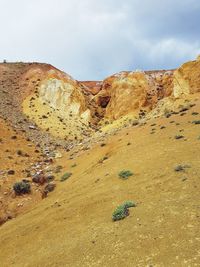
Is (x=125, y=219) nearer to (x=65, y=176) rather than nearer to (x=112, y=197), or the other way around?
(x=112, y=197)

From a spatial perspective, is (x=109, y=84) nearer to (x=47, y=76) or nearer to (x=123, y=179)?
(x=47, y=76)

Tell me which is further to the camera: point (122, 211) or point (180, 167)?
point (180, 167)

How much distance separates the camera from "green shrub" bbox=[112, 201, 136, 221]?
18125 millimetres

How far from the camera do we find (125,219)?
17.8 metres

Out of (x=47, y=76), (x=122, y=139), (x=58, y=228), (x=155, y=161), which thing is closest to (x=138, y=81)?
(x=47, y=76)

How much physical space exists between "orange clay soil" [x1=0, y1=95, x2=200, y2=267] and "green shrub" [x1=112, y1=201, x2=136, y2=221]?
28 cm

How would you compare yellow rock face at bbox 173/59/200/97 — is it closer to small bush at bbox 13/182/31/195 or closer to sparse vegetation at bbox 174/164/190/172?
small bush at bbox 13/182/31/195

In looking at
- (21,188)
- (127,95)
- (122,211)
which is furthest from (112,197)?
(127,95)

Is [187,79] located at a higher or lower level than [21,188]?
higher

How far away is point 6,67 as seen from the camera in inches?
2953

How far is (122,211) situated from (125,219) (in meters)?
0.67

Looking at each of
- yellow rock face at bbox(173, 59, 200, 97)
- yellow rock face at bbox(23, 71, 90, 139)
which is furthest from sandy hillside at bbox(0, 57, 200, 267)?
yellow rock face at bbox(23, 71, 90, 139)

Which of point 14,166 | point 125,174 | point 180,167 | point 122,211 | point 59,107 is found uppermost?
point 59,107

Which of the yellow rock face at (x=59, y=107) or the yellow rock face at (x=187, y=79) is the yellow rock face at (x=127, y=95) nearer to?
the yellow rock face at (x=59, y=107)
